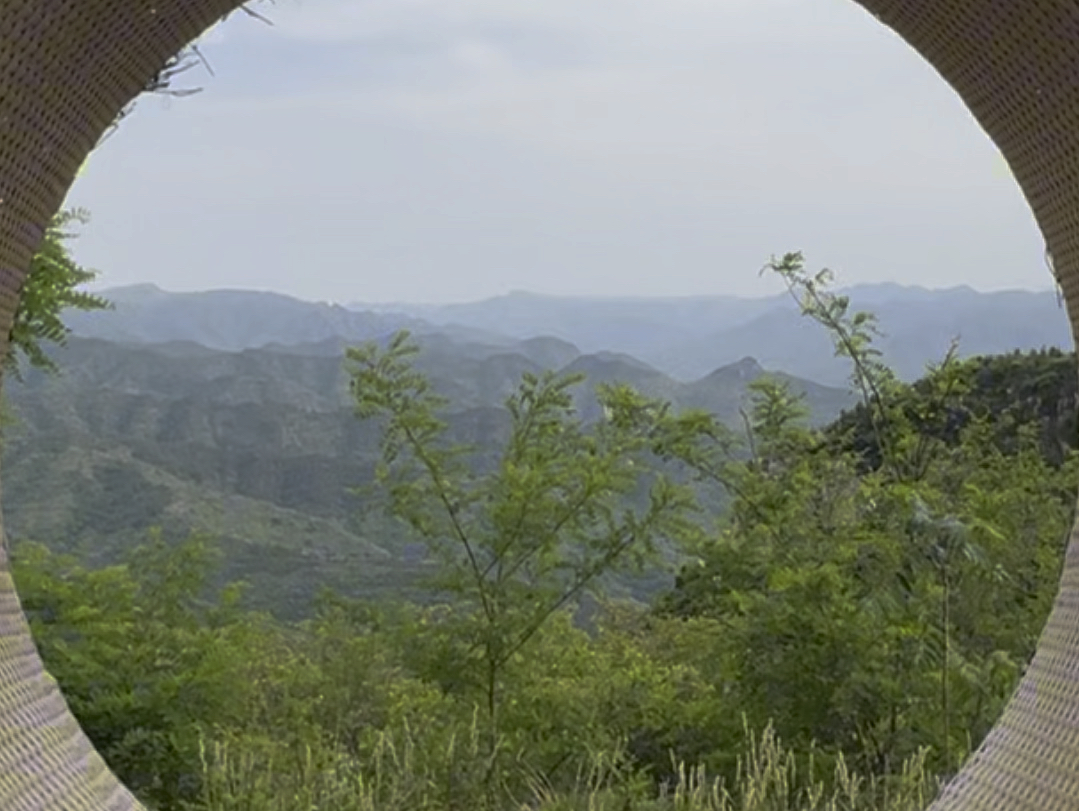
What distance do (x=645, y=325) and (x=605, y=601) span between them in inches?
223

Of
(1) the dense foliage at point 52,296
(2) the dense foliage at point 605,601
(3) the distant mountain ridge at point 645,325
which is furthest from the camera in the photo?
(3) the distant mountain ridge at point 645,325

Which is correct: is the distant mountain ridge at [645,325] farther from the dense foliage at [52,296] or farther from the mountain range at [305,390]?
the dense foliage at [52,296]

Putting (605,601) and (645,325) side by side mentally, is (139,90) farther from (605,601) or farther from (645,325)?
(645,325)

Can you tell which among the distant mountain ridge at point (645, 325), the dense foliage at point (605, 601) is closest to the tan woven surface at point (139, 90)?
the distant mountain ridge at point (645, 325)

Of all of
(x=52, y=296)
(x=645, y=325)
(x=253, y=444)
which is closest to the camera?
(x=52, y=296)

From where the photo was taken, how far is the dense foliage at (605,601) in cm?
327

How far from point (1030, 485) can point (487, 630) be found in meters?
1.62

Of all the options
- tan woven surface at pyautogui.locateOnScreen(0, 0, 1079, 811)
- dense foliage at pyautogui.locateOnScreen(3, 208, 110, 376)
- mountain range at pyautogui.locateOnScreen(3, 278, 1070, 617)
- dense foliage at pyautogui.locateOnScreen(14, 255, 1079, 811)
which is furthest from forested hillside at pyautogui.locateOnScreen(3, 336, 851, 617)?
tan woven surface at pyautogui.locateOnScreen(0, 0, 1079, 811)

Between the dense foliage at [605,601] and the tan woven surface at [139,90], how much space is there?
1.21 meters

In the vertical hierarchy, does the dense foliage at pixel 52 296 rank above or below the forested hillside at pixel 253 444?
above

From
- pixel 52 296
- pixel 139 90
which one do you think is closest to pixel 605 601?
pixel 52 296

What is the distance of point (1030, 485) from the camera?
3.89 meters

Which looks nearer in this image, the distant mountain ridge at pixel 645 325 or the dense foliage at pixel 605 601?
the dense foliage at pixel 605 601

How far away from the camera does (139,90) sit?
5.84 feet
